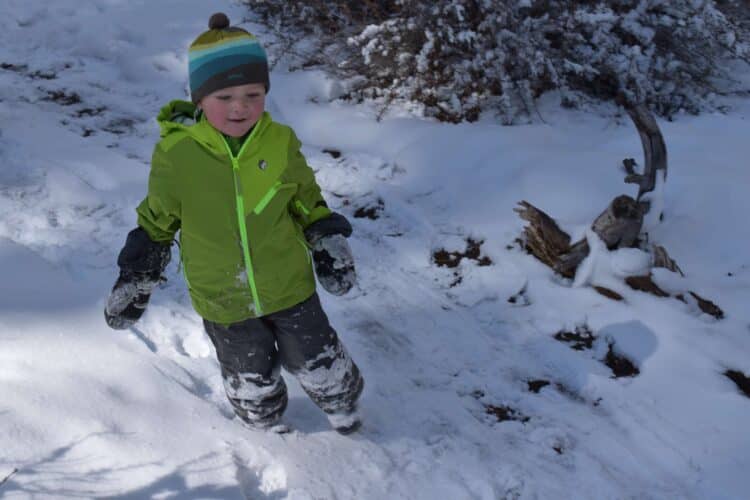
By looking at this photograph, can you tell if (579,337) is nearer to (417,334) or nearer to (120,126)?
(417,334)

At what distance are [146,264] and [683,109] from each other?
15.2 ft

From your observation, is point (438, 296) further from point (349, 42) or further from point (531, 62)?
point (349, 42)

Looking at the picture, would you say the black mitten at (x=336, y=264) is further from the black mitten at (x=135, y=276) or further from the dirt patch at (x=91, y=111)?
the dirt patch at (x=91, y=111)

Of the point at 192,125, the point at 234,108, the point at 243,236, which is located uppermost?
the point at 234,108

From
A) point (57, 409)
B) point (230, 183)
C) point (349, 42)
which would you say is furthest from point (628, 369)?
point (349, 42)

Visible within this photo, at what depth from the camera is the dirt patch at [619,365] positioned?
3.15m

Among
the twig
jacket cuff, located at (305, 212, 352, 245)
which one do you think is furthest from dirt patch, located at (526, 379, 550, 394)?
the twig

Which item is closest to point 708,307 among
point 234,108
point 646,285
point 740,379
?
point 646,285

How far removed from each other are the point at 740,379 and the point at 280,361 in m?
2.08

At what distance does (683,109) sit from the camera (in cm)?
539

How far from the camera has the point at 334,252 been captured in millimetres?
2471

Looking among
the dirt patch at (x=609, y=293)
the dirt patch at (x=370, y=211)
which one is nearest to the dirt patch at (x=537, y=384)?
the dirt patch at (x=609, y=293)

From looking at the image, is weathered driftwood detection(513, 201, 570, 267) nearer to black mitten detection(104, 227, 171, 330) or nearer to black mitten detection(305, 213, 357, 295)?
black mitten detection(305, 213, 357, 295)

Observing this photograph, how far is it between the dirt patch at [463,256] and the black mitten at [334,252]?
159cm
